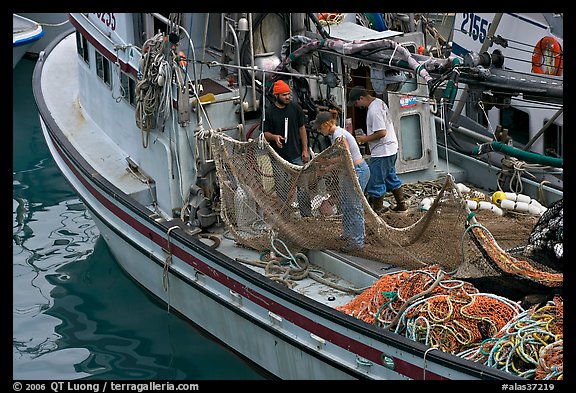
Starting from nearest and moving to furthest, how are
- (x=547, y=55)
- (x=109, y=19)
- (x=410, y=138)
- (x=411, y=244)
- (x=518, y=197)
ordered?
(x=411, y=244) < (x=518, y=197) < (x=410, y=138) < (x=109, y=19) < (x=547, y=55)

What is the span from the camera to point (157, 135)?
36.3 ft

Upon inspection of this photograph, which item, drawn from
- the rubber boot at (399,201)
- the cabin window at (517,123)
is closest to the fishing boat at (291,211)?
the rubber boot at (399,201)

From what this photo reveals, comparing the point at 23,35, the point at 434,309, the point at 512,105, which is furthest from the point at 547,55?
the point at 23,35

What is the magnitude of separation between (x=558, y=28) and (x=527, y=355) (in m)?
6.07

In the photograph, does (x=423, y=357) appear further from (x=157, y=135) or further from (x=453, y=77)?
(x=157, y=135)

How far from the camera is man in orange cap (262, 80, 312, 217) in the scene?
407 inches

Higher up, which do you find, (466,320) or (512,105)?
(512,105)

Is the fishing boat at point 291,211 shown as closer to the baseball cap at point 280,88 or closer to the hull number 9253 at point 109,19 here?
the hull number 9253 at point 109,19


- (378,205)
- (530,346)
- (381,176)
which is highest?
(381,176)

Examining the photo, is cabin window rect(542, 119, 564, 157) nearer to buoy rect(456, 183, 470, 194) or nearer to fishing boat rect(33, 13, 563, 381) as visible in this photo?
fishing boat rect(33, 13, 563, 381)

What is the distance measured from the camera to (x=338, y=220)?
9641 millimetres

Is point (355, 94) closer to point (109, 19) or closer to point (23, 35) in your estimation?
point (109, 19)

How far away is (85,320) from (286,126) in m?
3.46

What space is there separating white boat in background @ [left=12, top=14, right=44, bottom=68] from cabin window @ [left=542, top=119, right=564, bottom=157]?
1004cm
